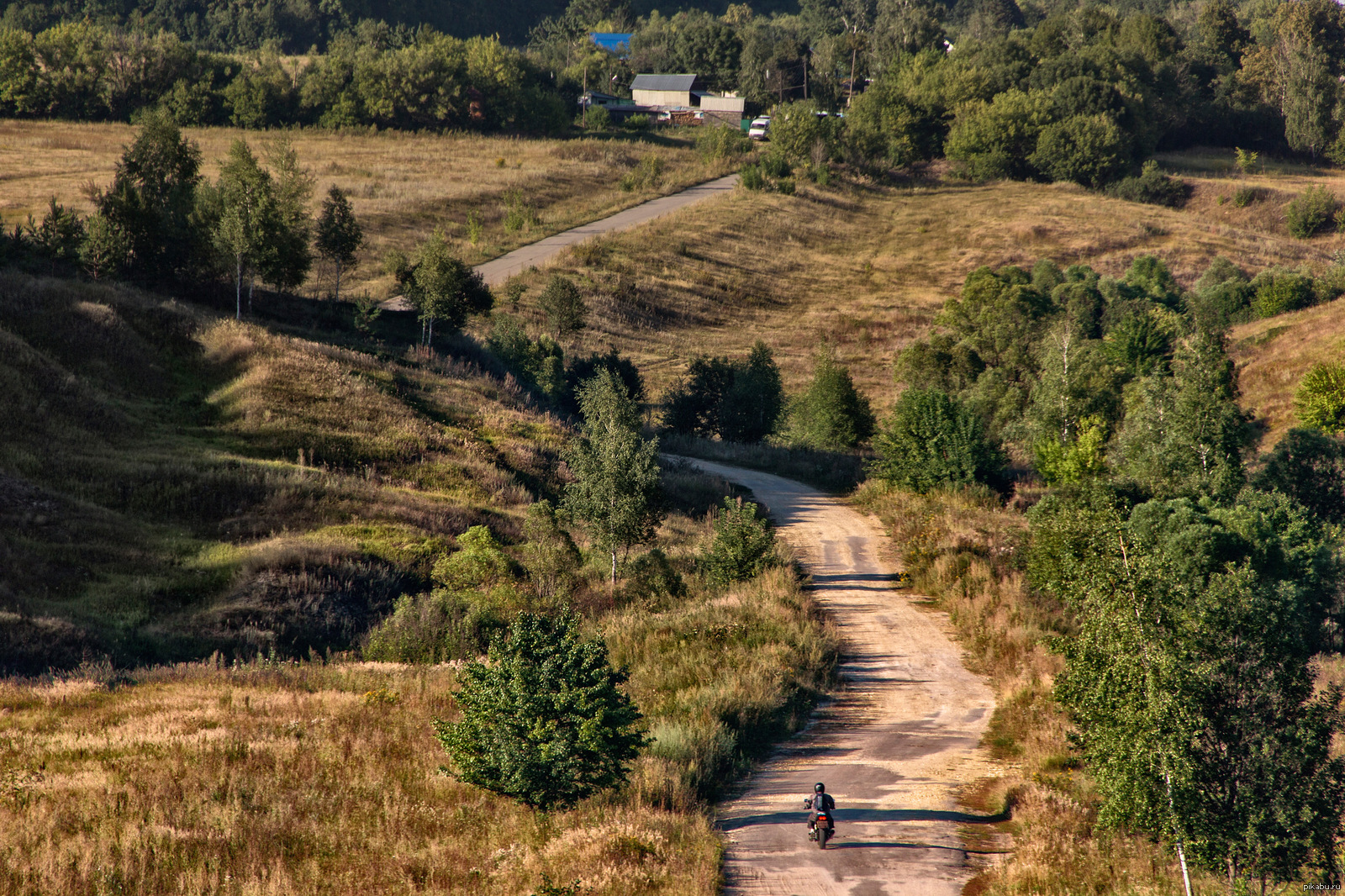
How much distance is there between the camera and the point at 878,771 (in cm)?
1523

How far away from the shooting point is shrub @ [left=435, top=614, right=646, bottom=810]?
1216 cm

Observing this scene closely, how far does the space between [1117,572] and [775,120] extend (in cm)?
11252

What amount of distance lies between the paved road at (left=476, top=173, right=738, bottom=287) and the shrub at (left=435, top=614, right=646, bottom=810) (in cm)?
6118

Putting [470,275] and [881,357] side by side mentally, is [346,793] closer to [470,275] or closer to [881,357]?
[470,275]

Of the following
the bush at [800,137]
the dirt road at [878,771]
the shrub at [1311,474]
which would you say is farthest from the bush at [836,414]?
the bush at [800,137]

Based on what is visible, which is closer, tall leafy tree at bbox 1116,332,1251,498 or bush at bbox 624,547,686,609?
bush at bbox 624,547,686,609

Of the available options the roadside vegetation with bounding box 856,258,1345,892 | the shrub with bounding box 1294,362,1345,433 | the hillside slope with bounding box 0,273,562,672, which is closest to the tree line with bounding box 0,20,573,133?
the hillside slope with bounding box 0,273,562,672

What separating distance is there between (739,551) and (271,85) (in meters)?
103

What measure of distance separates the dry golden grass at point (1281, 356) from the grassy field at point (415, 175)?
55761 mm

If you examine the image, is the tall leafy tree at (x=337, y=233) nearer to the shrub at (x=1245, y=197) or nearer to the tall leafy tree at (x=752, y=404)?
the tall leafy tree at (x=752, y=404)

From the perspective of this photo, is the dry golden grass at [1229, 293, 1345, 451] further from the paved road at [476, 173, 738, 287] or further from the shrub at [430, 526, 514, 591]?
the paved road at [476, 173, 738, 287]

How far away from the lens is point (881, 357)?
251 feet

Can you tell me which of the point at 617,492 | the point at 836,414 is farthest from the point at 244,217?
the point at 836,414

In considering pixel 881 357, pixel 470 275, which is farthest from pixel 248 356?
pixel 881 357
